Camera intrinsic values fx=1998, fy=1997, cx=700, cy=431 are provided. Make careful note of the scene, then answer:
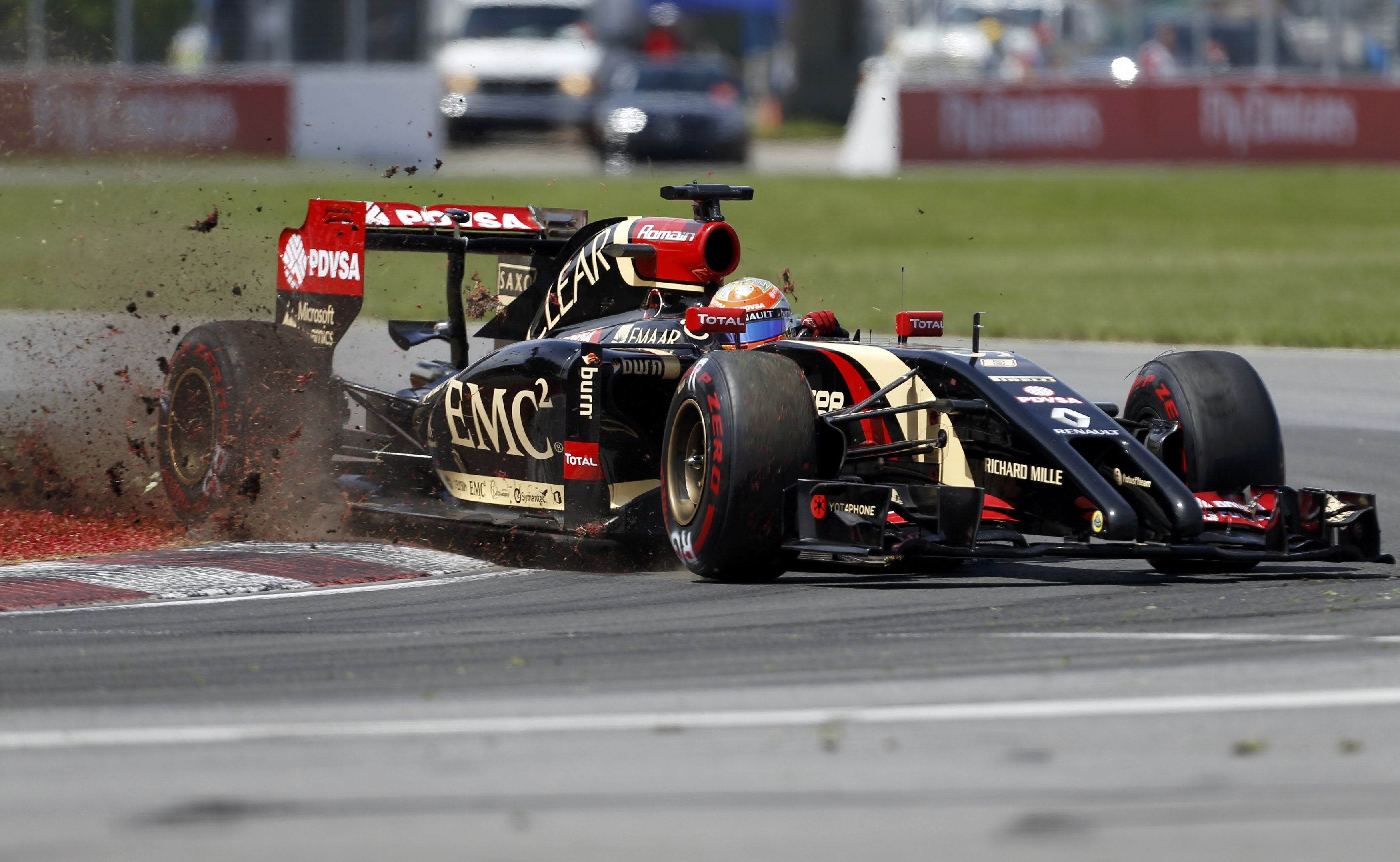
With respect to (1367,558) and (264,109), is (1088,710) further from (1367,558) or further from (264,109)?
(264,109)

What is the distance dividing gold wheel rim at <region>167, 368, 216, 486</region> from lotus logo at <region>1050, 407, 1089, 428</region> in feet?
14.0

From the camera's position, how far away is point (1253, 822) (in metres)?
4.05

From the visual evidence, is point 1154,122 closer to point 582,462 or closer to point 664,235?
point 664,235

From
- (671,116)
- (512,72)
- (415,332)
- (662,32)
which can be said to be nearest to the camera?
(415,332)

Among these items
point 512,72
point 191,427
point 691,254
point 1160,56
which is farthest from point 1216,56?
point 191,427

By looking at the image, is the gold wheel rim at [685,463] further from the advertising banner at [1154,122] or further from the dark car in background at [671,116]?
the advertising banner at [1154,122]

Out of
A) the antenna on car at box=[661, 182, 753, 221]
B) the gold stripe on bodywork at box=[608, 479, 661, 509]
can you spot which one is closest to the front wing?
the gold stripe on bodywork at box=[608, 479, 661, 509]

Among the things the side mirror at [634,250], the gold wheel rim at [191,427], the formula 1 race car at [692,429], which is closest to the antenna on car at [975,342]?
the formula 1 race car at [692,429]

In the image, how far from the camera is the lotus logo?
7.11 m

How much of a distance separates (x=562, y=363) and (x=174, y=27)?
23355mm

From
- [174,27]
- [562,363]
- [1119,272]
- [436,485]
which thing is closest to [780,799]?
[562,363]

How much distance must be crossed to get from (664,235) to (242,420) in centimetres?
219

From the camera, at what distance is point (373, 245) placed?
9758 mm

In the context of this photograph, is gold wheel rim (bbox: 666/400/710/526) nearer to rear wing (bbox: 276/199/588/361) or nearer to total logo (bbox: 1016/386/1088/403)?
total logo (bbox: 1016/386/1088/403)
